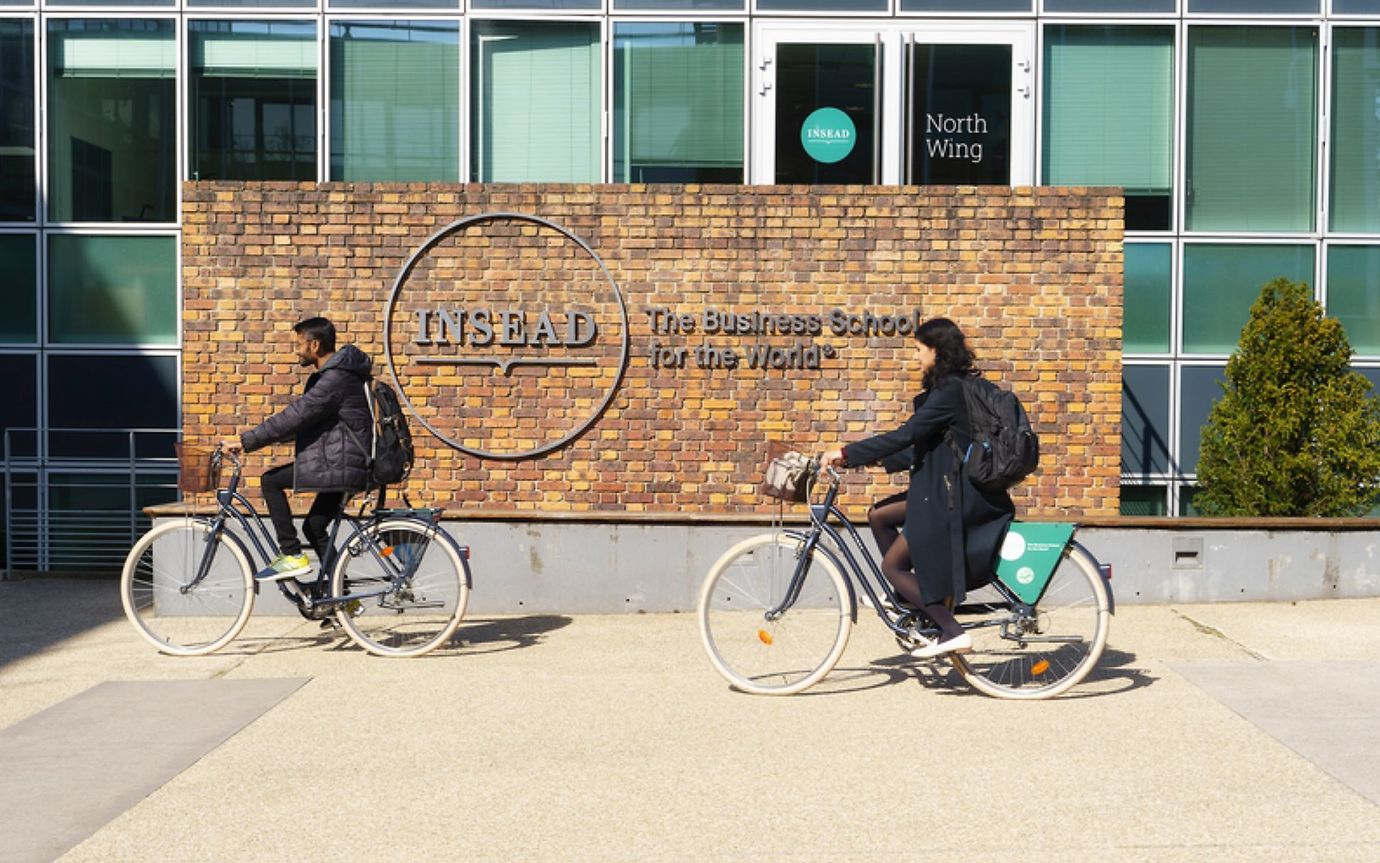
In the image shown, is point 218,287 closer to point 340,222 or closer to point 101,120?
point 340,222

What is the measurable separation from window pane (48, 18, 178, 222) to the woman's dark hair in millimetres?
9170

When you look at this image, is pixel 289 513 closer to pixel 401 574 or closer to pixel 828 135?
pixel 401 574

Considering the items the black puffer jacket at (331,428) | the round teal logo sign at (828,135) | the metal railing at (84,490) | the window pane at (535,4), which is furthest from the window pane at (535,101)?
the black puffer jacket at (331,428)

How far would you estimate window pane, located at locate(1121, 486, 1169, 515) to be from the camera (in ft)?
45.2

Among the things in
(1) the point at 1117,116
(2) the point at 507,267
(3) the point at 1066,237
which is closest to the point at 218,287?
(2) the point at 507,267

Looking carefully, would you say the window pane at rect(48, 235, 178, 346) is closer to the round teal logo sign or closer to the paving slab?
the round teal logo sign

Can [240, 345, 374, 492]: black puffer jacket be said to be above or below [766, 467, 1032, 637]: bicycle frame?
above

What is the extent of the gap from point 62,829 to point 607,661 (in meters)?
3.71

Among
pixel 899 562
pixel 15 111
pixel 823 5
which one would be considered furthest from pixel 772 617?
pixel 15 111

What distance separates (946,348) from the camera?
7469mm

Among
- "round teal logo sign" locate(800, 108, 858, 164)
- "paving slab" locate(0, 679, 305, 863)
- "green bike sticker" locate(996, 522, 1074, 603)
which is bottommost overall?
"paving slab" locate(0, 679, 305, 863)

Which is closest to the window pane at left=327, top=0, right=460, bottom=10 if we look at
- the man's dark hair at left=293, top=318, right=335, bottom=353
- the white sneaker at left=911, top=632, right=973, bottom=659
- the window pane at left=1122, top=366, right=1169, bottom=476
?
the man's dark hair at left=293, top=318, right=335, bottom=353

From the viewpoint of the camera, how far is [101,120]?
1462 cm

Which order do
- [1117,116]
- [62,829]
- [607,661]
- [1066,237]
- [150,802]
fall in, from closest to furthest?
[62,829]
[150,802]
[607,661]
[1066,237]
[1117,116]
